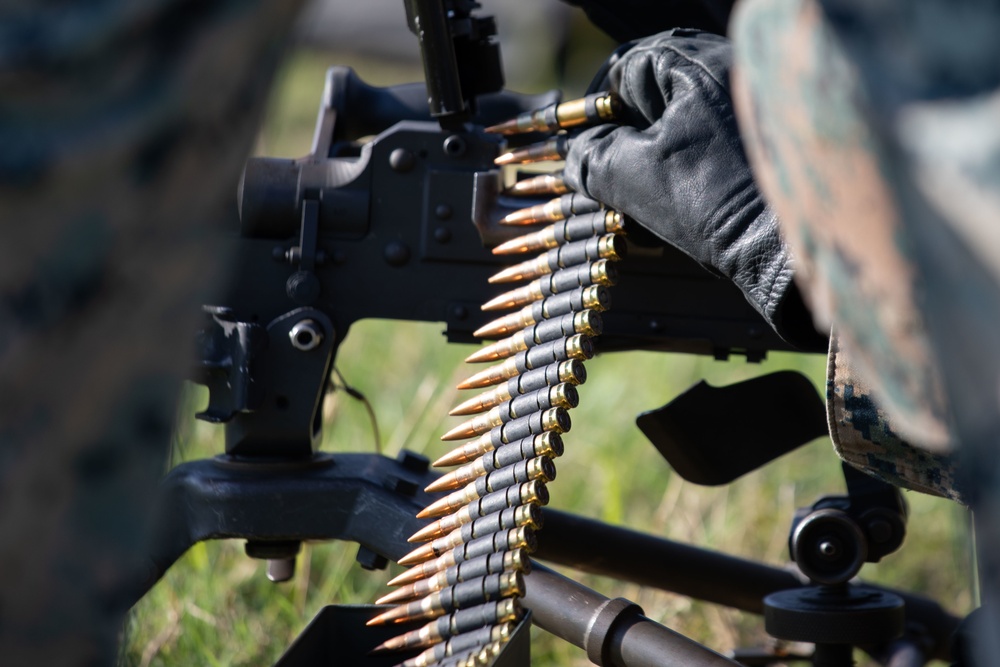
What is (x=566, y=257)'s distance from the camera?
178 centimetres

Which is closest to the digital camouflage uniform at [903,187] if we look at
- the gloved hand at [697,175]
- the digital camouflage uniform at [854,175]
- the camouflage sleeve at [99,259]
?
the digital camouflage uniform at [854,175]

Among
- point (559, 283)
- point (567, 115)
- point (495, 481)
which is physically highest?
point (567, 115)

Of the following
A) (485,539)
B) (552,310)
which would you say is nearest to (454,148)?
(552,310)

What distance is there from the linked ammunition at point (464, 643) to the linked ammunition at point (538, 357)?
39cm

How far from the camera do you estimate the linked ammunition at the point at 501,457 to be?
65.3 inches

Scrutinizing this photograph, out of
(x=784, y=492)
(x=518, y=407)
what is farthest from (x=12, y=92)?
(x=784, y=492)

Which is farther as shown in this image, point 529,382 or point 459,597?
point 529,382

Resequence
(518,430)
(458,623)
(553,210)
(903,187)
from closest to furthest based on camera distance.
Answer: (903,187)
(458,623)
(518,430)
(553,210)

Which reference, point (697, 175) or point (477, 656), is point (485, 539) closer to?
point (477, 656)

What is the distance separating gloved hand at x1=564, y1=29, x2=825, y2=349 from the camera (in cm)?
142

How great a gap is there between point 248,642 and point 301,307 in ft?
3.10

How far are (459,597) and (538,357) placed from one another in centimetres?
36

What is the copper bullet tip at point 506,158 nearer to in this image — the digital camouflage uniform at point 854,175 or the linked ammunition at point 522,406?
the linked ammunition at point 522,406

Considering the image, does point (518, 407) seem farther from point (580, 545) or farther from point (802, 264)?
point (802, 264)
